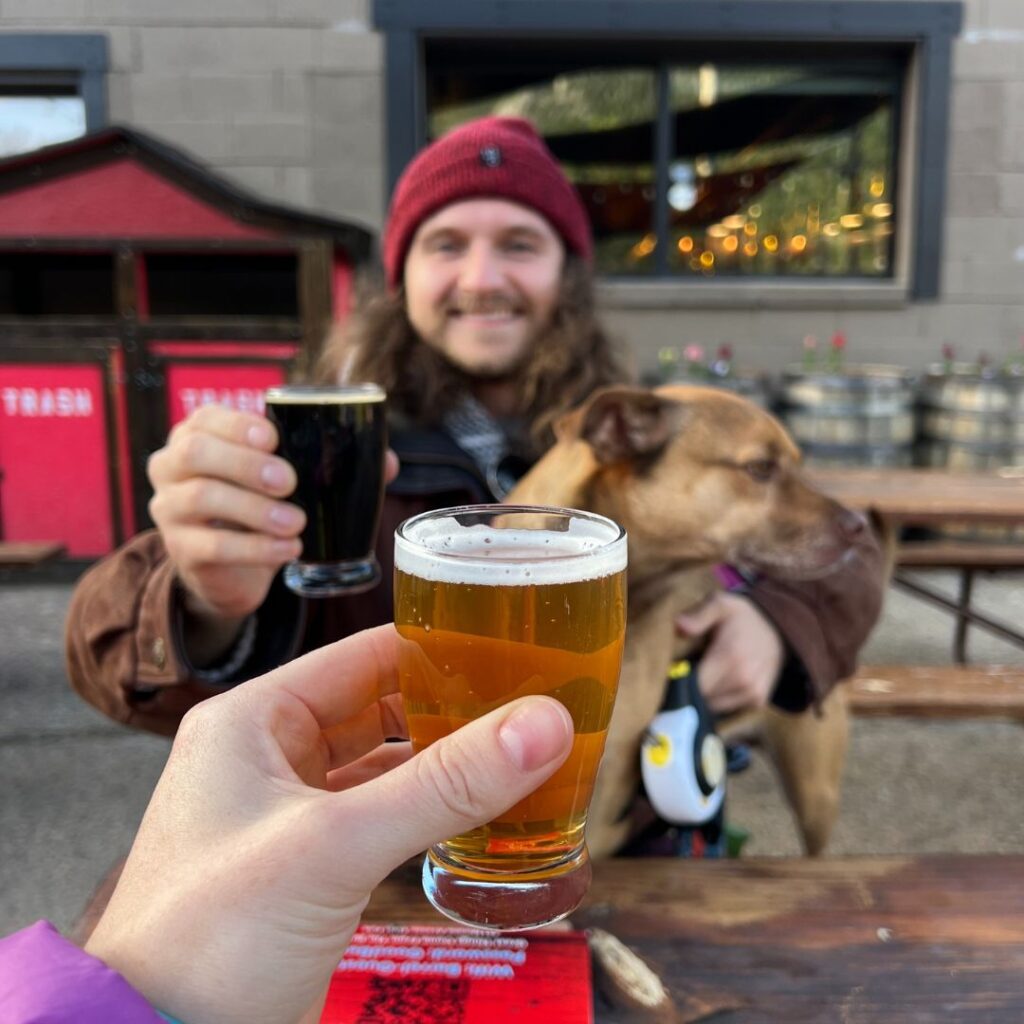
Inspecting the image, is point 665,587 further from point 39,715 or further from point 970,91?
point 970,91

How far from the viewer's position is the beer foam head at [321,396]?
1.34 metres

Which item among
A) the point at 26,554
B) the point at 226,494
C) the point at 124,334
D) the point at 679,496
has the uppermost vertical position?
the point at 124,334

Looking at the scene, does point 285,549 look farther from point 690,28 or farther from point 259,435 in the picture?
point 690,28

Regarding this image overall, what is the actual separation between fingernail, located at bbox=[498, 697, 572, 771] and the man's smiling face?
163cm

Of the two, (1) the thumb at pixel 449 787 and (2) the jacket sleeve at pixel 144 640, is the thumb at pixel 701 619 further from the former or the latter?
(1) the thumb at pixel 449 787

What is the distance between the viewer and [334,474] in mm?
1377

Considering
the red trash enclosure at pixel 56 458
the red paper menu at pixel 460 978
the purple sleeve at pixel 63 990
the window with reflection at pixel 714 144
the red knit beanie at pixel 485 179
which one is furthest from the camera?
the window with reflection at pixel 714 144

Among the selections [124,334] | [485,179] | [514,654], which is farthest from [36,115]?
[514,654]

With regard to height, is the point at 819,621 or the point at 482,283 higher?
the point at 482,283

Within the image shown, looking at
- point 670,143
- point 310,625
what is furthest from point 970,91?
point 310,625

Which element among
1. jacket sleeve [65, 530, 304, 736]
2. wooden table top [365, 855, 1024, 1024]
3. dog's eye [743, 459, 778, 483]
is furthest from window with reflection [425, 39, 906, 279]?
wooden table top [365, 855, 1024, 1024]

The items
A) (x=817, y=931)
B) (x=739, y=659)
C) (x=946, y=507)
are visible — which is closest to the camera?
(x=817, y=931)

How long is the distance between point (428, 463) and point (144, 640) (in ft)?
2.35

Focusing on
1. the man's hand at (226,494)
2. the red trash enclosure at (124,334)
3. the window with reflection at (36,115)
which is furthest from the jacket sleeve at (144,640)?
the window with reflection at (36,115)
